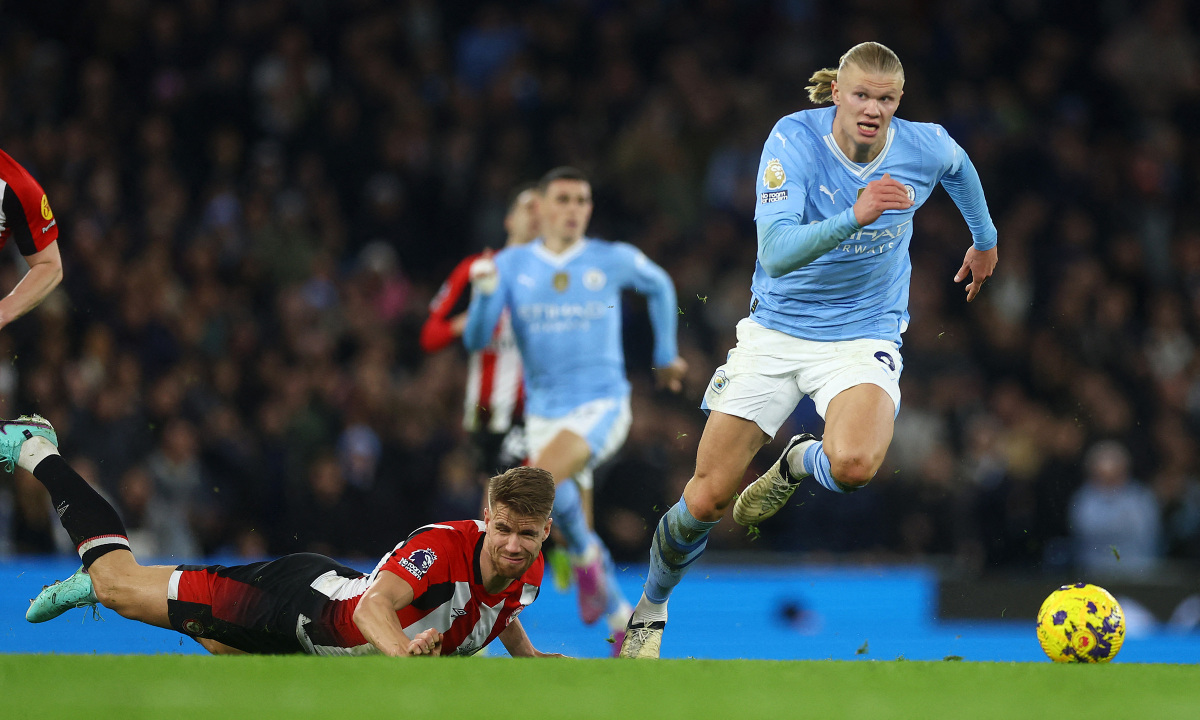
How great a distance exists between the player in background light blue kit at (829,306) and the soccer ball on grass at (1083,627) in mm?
853

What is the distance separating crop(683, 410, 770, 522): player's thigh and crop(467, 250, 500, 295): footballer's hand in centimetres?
272

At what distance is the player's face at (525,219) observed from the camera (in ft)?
29.5

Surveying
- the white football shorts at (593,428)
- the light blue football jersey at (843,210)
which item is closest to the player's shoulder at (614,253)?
the white football shorts at (593,428)

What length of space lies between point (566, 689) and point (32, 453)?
2769 mm

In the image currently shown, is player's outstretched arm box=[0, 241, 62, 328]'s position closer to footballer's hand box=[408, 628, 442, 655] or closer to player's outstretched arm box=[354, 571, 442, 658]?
player's outstretched arm box=[354, 571, 442, 658]

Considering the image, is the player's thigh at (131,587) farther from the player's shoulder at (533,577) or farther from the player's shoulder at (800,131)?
the player's shoulder at (800,131)

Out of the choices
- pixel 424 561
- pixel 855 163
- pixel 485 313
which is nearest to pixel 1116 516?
pixel 485 313

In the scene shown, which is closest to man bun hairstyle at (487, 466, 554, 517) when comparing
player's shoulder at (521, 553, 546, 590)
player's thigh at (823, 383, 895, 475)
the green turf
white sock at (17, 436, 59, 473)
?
player's shoulder at (521, 553, 546, 590)

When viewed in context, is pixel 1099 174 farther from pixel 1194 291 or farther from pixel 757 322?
pixel 757 322

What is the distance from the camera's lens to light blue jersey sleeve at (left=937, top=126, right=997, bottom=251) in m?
5.62

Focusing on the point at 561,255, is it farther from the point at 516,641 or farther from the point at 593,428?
the point at 516,641

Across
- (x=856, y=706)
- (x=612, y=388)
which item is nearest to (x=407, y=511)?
(x=612, y=388)

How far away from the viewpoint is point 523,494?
4754 mm

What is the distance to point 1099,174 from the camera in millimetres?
12133
